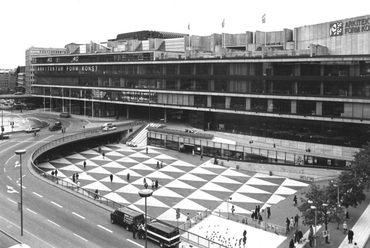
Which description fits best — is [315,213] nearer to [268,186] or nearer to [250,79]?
[268,186]

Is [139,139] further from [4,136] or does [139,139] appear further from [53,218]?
[53,218]

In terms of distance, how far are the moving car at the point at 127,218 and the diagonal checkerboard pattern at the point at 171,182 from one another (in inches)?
333

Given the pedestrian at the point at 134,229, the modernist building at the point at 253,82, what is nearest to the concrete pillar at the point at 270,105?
the modernist building at the point at 253,82

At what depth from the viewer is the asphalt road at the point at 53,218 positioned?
31812 mm

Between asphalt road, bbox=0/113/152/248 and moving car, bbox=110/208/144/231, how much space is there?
0.53 meters

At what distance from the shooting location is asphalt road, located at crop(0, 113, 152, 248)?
3181 cm

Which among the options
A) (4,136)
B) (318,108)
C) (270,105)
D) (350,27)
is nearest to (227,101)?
(270,105)

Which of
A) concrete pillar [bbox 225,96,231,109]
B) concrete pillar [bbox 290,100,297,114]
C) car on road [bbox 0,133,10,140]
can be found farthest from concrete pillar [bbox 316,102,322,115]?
car on road [bbox 0,133,10,140]

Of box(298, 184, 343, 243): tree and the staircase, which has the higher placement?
the staircase

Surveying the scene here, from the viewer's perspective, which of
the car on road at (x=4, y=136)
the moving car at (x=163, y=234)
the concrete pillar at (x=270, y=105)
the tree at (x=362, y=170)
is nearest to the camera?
the moving car at (x=163, y=234)

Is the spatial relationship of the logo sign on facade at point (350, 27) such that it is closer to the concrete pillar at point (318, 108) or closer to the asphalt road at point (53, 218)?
the concrete pillar at point (318, 108)

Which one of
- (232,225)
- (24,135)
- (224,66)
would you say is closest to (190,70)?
(224,66)

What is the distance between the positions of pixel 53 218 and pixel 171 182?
2345 centimetres

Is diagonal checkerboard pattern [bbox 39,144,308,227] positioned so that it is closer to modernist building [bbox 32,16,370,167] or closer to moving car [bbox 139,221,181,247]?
moving car [bbox 139,221,181,247]
